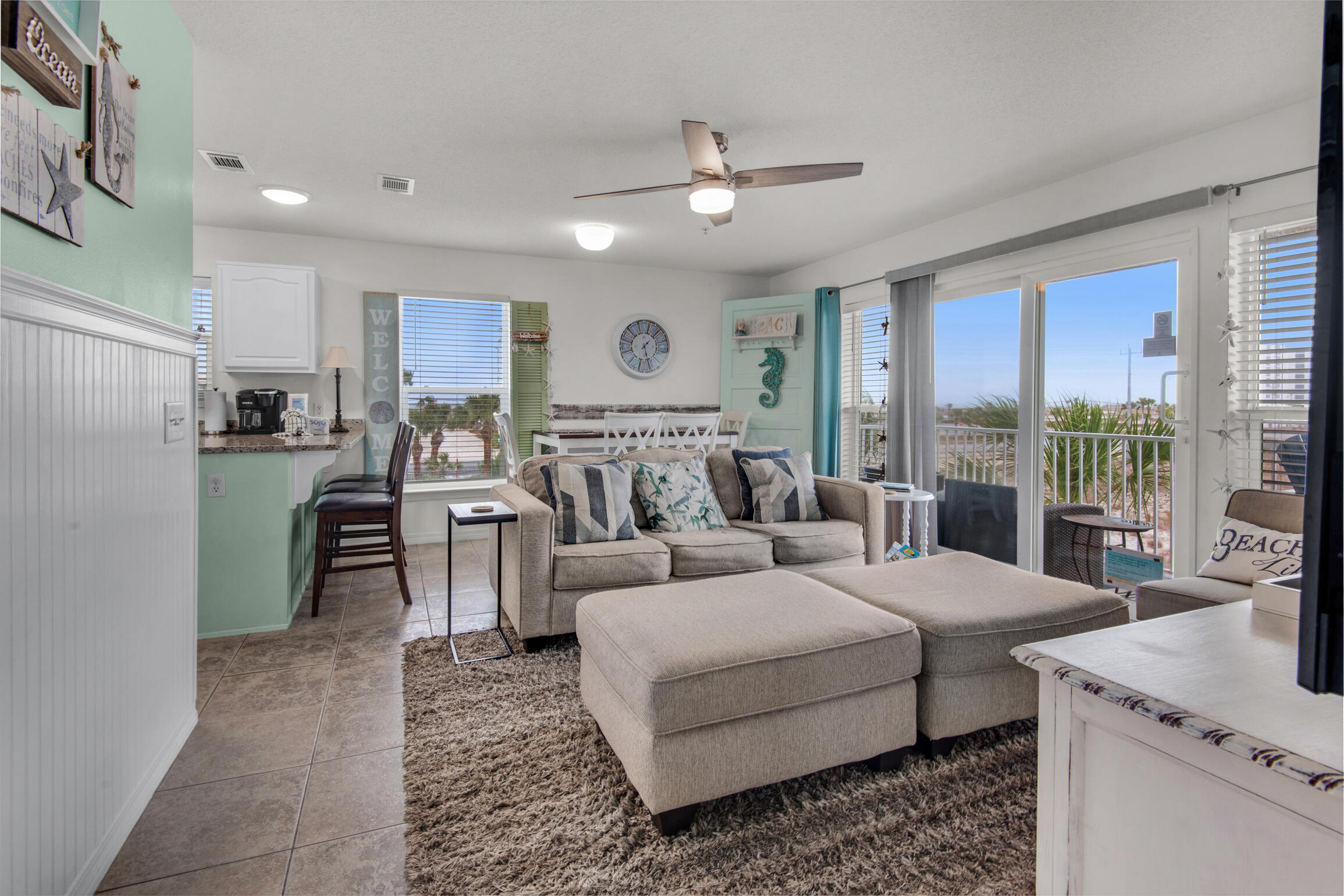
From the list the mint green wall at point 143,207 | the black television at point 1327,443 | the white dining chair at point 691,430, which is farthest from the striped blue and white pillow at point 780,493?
the black television at point 1327,443

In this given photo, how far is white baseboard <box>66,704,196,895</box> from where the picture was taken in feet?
4.75

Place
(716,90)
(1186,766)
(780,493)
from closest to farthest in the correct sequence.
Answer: (1186,766) → (716,90) → (780,493)

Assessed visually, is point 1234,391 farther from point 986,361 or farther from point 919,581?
point 919,581

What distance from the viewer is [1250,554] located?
245 centimetres

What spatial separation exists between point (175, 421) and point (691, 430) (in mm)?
3425

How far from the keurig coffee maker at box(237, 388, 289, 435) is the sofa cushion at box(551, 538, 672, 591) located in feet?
9.24

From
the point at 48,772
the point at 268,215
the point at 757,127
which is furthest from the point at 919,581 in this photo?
the point at 268,215

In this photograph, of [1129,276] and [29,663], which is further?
[1129,276]

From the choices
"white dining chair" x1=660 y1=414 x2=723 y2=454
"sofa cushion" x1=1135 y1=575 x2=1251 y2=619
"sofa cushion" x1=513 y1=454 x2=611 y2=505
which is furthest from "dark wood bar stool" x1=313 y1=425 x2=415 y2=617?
"sofa cushion" x1=1135 y1=575 x2=1251 y2=619

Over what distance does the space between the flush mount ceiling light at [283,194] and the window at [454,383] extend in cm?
135

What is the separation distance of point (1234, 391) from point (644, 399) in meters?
4.35

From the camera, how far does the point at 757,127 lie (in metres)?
3.11

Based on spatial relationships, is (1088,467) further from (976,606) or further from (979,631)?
(979,631)

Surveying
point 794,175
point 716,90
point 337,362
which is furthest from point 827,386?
point 337,362
